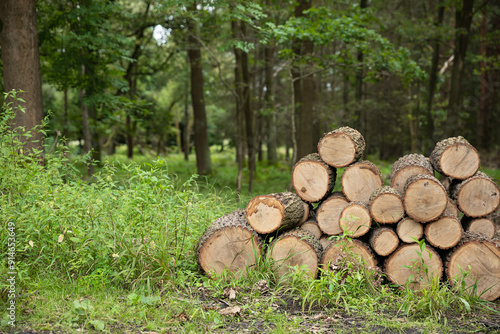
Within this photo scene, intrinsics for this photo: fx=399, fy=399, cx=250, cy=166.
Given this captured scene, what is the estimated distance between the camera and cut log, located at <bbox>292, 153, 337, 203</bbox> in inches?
198

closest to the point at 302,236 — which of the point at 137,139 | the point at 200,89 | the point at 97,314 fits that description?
the point at 97,314

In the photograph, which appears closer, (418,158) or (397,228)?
(397,228)

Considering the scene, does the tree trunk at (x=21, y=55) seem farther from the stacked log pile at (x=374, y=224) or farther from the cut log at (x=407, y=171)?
the cut log at (x=407, y=171)

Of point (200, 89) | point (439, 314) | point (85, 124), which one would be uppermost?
point (200, 89)

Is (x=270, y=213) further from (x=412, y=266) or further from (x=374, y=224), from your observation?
(x=412, y=266)

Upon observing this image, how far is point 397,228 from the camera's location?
4.58 m

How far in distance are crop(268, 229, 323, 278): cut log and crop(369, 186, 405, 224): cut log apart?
802 mm

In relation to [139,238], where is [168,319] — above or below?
below

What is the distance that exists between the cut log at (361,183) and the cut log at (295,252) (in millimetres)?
838

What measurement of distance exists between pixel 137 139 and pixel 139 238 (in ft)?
82.5

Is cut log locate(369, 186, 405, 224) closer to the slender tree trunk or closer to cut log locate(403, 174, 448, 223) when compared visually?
cut log locate(403, 174, 448, 223)

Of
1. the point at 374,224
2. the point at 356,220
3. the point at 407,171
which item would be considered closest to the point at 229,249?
the point at 356,220

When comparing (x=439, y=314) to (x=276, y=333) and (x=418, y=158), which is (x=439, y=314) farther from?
(x=418, y=158)

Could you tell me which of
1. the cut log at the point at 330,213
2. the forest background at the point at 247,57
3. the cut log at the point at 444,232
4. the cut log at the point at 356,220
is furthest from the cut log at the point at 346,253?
the forest background at the point at 247,57
